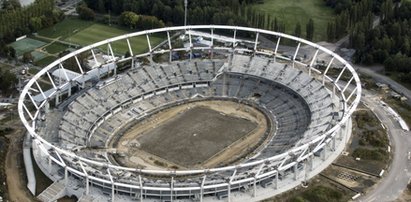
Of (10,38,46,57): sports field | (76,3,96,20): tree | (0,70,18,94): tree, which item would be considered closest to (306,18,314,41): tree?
(76,3,96,20): tree

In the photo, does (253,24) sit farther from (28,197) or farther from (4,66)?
(28,197)

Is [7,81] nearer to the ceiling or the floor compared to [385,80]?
nearer to the ceiling

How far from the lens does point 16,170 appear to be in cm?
11494

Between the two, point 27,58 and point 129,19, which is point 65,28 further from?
point 27,58

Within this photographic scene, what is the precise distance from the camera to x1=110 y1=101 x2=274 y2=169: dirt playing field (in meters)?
120

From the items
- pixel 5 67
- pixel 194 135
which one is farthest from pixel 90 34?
pixel 194 135

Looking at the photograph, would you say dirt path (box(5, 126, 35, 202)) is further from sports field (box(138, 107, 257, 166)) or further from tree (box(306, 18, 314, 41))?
tree (box(306, 18, 314, 41))

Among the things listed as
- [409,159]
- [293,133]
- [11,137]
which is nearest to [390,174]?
[409,159]

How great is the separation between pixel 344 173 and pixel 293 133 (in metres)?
14.9

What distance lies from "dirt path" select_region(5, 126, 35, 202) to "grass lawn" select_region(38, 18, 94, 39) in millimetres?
63604

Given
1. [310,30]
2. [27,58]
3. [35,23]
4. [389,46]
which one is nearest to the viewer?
[389,46]

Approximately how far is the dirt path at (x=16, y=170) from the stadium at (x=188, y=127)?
3.58 m

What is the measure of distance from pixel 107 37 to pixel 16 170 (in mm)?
77675

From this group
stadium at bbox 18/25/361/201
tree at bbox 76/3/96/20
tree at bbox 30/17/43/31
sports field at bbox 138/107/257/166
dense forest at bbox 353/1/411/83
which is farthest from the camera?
tree at bbox 76/3/96/20
